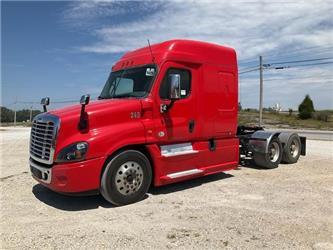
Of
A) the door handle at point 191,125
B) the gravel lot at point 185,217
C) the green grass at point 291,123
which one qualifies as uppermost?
the door handle at point 191,125

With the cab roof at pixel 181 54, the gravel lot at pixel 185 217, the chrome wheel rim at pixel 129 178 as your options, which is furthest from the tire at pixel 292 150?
the chrome wheel rim at pixel 129 178

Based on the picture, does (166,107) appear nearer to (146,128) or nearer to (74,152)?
(146,128)

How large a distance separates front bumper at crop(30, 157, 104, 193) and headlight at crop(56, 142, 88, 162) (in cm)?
8

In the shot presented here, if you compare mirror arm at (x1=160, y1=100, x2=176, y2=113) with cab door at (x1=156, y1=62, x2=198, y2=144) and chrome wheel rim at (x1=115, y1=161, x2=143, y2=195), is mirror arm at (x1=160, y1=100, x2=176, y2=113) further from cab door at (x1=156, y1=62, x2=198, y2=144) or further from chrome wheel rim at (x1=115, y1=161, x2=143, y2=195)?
chrome wheel rim at (x1=115, y1=161, x2=143, y2=195)

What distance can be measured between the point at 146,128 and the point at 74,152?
1.43 m

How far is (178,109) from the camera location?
Answer: 718 centimetres

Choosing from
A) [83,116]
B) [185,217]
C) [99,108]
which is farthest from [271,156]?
[83,116]

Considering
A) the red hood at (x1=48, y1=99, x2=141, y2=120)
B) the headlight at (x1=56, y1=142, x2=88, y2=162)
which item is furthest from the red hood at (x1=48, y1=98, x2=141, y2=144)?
the headlight at (x1=56, y1=142, x2=88, y2=162)

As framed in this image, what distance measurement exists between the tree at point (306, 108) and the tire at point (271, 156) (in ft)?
160

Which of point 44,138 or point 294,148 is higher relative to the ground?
point 44,138

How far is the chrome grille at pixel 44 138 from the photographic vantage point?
6004 mm

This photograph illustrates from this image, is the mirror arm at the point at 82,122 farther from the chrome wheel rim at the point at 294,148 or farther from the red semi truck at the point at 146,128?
the chrome wheel rim at the point at 294,148

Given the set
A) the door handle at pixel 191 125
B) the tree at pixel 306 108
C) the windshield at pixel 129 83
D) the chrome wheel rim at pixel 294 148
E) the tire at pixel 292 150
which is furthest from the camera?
the tree at pixel 306 108

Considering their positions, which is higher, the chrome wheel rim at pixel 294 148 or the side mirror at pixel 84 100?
the side mirror at pixel 84 100
